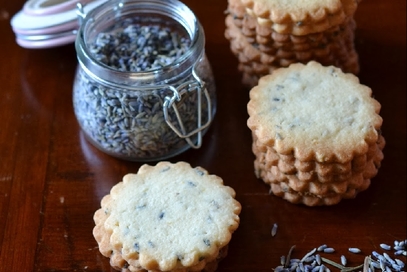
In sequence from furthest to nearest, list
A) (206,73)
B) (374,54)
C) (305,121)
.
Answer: (374,54), (206,73), (305,121)

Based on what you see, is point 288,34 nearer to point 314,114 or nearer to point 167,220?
point 314,114

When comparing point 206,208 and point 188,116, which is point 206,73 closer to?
point 188,116

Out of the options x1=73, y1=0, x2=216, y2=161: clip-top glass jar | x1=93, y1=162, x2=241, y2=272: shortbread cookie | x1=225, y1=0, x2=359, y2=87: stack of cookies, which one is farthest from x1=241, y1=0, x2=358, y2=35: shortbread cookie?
x1=93, y1=162, x2=241, y2=272: shortbread cookie

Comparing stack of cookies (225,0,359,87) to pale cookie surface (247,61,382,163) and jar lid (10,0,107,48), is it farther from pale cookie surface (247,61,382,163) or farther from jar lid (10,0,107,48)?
jar lid (10,0,107,48)

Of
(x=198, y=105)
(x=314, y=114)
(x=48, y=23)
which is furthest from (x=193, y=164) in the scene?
(x=48, y=23)

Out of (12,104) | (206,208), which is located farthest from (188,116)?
(12,104)

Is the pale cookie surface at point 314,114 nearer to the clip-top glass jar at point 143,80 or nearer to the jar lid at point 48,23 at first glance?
the clip-top glass jar at point 143,80
